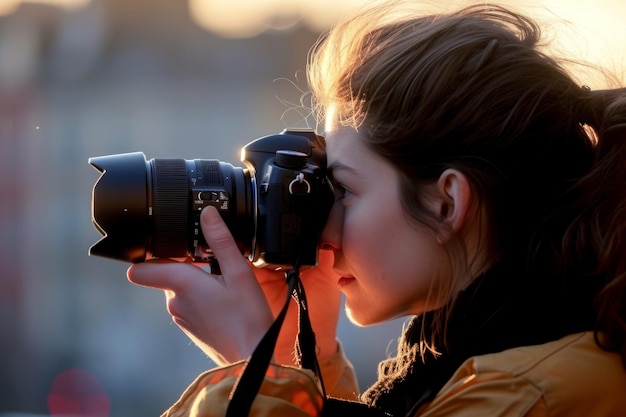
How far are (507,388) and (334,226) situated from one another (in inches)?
14.3

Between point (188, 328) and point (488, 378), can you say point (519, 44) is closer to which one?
point (488, 378)

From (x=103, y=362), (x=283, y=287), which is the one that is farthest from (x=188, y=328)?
(x=103, y=362)

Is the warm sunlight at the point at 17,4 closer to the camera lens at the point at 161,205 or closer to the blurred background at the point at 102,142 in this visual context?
the blurred background at the point at 102,142

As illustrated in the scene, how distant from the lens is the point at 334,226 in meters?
1.29

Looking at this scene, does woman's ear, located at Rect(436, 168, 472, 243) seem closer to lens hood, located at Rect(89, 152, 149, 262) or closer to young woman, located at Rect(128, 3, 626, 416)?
young woman, located at Rect(128, 3, 626, 416)

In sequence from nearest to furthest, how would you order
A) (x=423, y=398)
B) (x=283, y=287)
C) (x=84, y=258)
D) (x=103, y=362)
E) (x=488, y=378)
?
1. (x=488, y=378)
2. (x=423, y=398)
3. (x=283, y=287)
4. (x=103, y=362)
5. (x=84, y=258)

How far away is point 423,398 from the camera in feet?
3.86

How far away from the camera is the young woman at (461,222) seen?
112 centimetres

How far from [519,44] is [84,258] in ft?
16.8

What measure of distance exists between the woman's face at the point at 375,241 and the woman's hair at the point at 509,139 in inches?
0.8

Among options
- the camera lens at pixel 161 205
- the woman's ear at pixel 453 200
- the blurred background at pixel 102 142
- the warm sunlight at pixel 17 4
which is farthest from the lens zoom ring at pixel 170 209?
the warm sunlight at pixel 17 4

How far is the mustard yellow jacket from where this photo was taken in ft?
3.34

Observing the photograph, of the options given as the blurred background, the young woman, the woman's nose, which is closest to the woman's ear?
the young woman

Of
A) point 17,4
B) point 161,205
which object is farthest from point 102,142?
point 161,205
